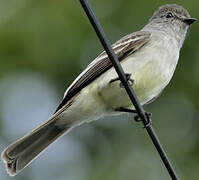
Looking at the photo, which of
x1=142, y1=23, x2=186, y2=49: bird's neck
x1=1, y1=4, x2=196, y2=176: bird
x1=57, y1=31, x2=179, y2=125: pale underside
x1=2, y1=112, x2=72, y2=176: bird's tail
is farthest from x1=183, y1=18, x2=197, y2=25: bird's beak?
x1=2, y1=112, x2=72, y2=176: bird's tail

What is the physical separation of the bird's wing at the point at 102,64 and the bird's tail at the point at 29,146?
0.22m

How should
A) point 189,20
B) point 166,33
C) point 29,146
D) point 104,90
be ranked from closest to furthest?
point 104,90 → point 29,146 → point 166,33 → point 189,20

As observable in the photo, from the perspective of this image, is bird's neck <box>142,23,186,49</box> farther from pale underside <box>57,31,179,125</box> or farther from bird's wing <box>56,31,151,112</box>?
pale underside <box>57,31,179,125</box>

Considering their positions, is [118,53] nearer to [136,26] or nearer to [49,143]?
[49,143]

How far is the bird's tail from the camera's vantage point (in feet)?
19.0

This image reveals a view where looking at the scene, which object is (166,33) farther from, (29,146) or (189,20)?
(29,146)

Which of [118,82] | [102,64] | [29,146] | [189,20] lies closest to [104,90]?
[118,82]

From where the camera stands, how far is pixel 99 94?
5840mm

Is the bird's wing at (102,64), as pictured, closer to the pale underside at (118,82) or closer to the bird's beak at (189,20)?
the pale underside at (118,82)

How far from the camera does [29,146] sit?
5902 mm

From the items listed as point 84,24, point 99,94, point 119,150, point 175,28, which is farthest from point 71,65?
point 99,94

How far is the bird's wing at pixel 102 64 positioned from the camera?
582 centimetres

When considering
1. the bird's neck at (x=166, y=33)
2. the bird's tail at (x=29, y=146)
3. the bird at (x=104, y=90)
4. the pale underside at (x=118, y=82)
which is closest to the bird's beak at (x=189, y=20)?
the bird's neck at (x=166, y=33)

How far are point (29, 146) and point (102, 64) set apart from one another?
1.03 metres
